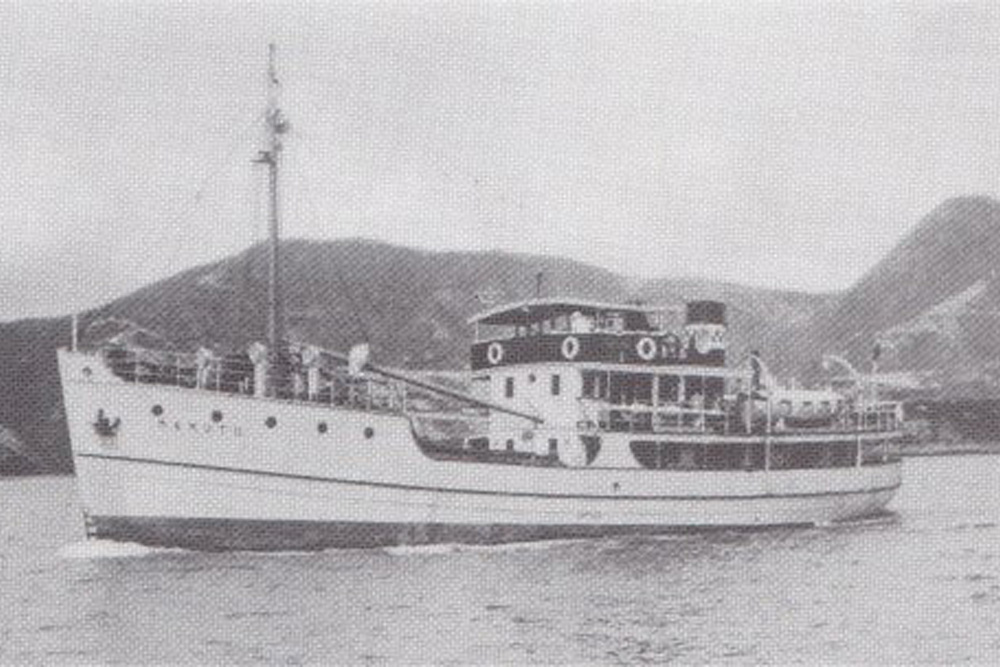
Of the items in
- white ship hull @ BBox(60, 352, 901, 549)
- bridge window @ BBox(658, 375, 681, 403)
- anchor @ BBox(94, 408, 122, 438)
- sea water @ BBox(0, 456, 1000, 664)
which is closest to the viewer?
sea water @ BBox(0, 456, 1000, 664)

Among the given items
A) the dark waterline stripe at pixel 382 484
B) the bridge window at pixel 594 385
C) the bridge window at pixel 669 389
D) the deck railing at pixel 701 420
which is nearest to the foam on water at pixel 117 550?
the dark waterline stripe at pixel 382 484

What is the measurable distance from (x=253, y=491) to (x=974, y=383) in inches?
4242

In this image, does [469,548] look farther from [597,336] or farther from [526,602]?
[526,602]

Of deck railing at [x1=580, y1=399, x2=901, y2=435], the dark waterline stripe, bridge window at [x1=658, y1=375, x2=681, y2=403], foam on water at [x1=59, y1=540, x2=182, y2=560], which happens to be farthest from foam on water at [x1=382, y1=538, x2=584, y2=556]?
foam on water at [x1=59, y1=540, x2=182, y2=560]

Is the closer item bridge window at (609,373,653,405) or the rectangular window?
bridge window at (609,373,653,405)

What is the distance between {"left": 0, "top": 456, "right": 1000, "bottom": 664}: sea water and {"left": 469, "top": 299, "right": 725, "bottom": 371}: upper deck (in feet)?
14.4

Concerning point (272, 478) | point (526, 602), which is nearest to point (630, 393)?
point (272, 478)

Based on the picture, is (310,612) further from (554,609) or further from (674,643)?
(674,643)

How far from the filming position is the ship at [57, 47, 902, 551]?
27375 millimetres

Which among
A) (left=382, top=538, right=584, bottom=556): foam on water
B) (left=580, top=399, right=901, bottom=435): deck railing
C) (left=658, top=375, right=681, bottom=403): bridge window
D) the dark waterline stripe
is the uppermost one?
(left=658, top=375, right=681, bottom=403): bridge window

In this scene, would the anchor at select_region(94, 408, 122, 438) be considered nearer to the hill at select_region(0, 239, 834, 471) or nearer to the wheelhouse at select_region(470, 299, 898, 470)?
the wheelhouse at select_region(470, 299, 898, 470)

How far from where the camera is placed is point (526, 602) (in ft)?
75.0

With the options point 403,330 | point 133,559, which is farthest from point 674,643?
point 403,330

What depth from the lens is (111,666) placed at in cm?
1850
